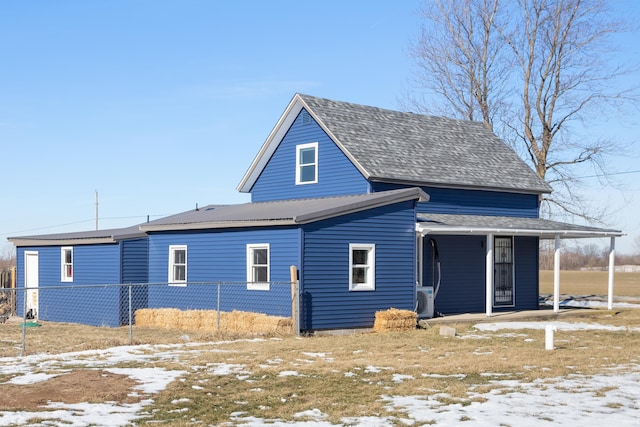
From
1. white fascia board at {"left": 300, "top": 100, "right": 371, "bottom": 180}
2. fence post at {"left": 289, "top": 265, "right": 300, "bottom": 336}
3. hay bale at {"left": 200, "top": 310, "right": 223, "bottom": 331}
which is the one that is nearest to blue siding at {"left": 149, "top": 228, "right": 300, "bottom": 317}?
fence post at {"left": 289, "top": 265, "right": 300, "bottom": 336}

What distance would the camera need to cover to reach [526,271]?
99.3 ft

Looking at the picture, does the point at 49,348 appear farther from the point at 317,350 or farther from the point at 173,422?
the point at 173,422

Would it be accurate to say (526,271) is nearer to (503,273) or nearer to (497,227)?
(503,273)

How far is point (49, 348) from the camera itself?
1895 centimetres

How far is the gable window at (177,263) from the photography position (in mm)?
26469

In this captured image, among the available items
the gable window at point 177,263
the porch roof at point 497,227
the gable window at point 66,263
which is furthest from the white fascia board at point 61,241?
the porch roof at point 497,227

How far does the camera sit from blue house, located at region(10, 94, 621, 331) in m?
22.5

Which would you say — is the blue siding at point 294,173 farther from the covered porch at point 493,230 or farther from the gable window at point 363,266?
the gable window at point 363,266

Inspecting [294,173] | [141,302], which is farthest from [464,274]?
[141,302]

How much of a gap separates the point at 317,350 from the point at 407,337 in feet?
13.1

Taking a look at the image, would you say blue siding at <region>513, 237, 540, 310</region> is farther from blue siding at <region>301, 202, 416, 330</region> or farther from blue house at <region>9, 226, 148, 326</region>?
blue house at <region>9, 226, 148, 326</region>

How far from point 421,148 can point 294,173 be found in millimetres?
4412

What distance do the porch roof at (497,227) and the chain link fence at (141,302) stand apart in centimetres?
473

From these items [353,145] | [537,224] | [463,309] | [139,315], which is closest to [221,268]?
[139,315]
